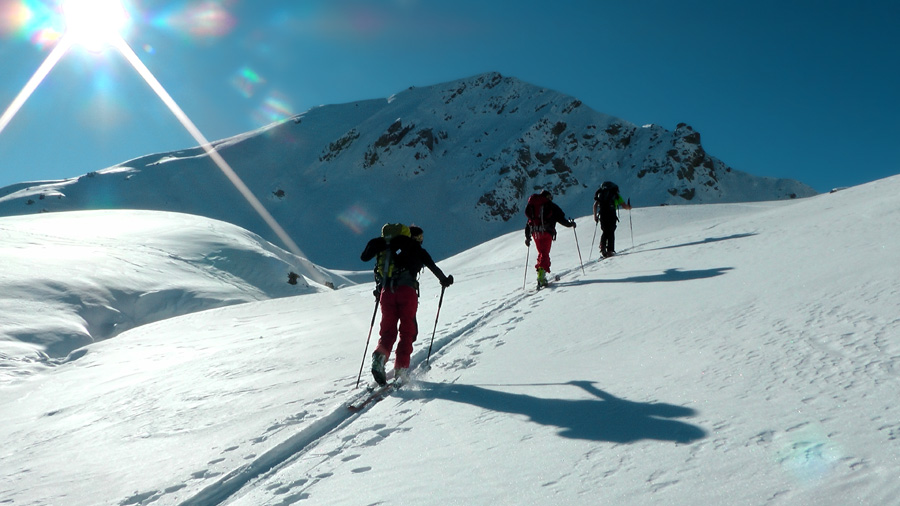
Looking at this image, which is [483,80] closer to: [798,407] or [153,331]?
[153,331]

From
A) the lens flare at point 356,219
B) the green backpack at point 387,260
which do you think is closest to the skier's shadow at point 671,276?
the green backpack at point 387,260

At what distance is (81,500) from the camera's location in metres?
3.53

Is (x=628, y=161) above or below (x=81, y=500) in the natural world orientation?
above

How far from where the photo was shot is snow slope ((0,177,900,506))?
2.42 metres

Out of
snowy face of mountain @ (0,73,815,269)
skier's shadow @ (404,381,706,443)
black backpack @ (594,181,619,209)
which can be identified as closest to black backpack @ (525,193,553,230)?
black backpack @ (594,181,619,209)

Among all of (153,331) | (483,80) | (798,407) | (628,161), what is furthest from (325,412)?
(483,80)

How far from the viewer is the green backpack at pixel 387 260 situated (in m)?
5.41

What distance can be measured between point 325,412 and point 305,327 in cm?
557

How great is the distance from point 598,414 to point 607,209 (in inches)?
364

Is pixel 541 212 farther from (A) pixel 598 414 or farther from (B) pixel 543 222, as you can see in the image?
(A) pixel 598 414

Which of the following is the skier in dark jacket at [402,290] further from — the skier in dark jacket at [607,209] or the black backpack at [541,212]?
the skier in dark jacket at [607,209]

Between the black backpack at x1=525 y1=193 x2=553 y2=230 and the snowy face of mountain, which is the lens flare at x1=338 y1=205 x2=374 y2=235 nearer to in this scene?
the snowy face of mountain

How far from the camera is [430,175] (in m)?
87.5

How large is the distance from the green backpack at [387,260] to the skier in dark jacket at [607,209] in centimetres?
735
